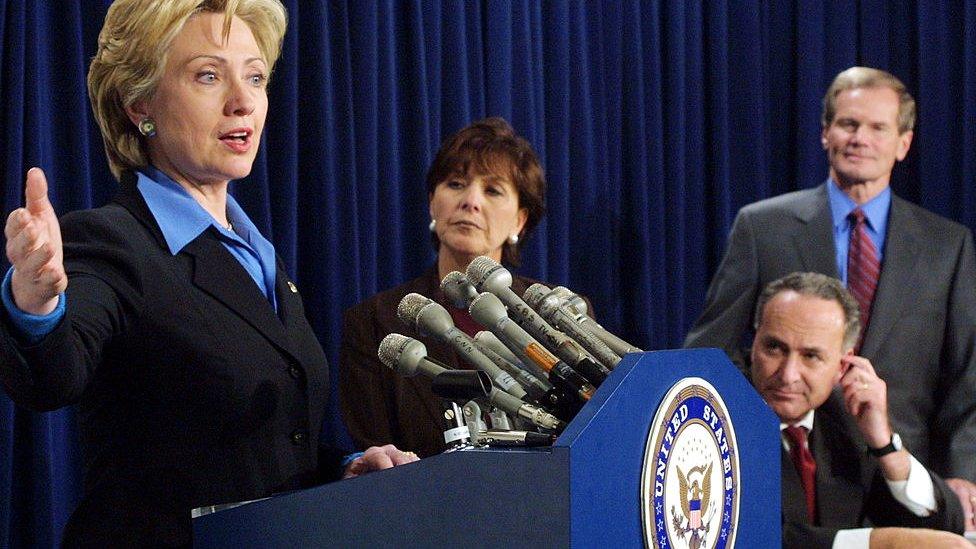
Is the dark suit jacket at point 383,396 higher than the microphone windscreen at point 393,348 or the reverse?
the reverse

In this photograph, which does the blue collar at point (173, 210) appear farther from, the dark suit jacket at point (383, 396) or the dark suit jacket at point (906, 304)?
the dark suit jacket at point (906, 304)

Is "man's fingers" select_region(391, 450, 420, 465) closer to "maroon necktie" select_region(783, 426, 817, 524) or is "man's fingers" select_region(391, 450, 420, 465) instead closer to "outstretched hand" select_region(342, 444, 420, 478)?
"outstretched hand" select_region(342, 444, 420, 478)

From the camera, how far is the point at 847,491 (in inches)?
103

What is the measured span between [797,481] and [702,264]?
1598 mm

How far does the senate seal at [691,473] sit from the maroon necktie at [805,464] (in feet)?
4.52

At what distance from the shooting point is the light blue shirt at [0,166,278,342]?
138 centimetres

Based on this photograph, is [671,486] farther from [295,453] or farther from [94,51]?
[94,51]

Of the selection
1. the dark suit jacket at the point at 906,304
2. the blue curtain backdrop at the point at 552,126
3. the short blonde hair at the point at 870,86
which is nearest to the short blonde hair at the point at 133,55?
the blue curtain backdrop at the point at 552,126

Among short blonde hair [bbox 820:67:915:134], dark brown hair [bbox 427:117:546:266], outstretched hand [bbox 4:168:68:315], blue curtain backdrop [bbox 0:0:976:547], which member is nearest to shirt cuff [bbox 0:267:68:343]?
outstretched hand [bbox 4:168:68:315]

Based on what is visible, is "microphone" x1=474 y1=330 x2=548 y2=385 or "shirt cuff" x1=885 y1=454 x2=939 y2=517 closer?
"microphone" x1=474 y1=330 x2=548 y2=385

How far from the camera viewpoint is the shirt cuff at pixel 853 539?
7.64 feet

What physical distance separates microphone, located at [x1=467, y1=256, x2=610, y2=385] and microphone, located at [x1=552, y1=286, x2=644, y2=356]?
0.13 ft

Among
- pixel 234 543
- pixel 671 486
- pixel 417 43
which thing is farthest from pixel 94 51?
pixel 671 486

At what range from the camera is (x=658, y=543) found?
3.73 ft
